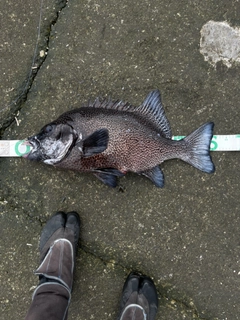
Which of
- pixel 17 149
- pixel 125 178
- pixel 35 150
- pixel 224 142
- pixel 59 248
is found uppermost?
pixel 224 142

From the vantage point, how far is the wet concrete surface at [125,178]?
3.75m

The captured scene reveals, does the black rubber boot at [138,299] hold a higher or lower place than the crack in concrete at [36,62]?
lower

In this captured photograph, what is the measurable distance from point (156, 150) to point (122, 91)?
0.79 meters

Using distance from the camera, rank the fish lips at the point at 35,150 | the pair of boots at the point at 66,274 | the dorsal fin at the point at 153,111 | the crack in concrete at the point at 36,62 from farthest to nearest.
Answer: the crack in concrete at the point at 36,62, the dorsal fin at the point at 153,111, the pair of boots at the point at 66,274, the fish lips at the point at 35,150

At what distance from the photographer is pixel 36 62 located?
387 cm

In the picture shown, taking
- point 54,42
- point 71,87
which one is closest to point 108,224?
point 71,87

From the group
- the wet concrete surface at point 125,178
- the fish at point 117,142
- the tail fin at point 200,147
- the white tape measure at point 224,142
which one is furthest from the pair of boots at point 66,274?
the white tape measure at point 224,142

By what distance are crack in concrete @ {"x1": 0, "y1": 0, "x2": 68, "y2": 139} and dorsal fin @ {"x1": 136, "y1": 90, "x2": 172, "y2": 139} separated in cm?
127

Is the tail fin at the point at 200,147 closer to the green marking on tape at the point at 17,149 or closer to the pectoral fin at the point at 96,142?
the pectoral fin at the point at 96,142

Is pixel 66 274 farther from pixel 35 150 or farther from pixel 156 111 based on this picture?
pixel 156 111

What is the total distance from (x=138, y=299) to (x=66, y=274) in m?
0.82

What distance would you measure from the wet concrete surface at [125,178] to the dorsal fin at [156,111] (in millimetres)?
148

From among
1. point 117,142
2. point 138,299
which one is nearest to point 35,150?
point 117,142

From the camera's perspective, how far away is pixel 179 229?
12.3 feet
